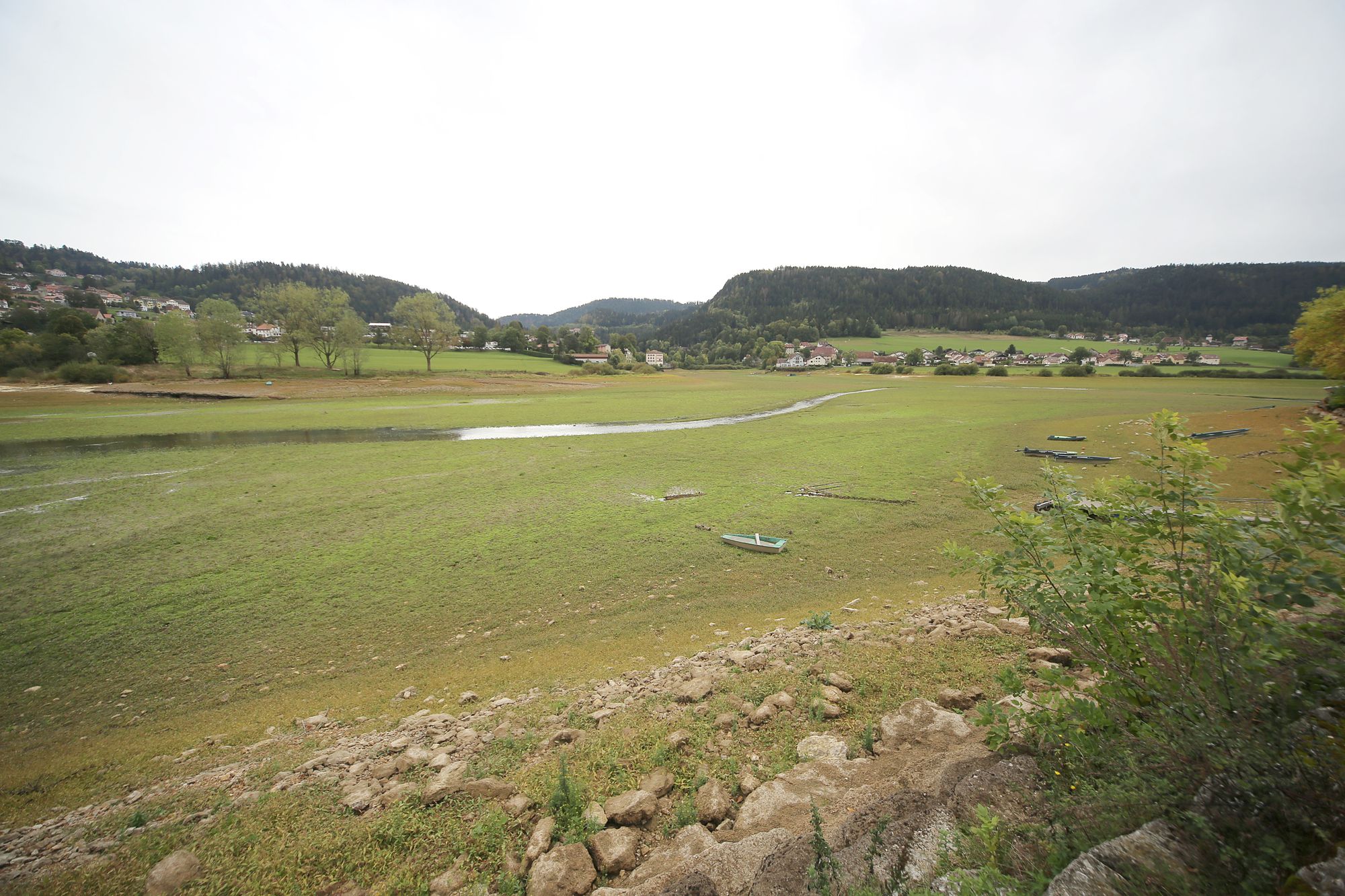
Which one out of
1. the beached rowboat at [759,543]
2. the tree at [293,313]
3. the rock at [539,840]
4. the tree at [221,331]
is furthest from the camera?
the tree at [293,313]

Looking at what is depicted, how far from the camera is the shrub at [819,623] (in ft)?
29.2

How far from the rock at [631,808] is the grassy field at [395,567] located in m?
3.02

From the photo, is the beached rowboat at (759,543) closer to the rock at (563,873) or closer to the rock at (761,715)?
the rock at (761,715)

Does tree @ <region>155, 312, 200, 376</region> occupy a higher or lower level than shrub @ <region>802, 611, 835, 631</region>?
higher

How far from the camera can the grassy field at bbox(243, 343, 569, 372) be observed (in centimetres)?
7956

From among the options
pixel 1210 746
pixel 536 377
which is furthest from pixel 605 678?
pixel 536 377

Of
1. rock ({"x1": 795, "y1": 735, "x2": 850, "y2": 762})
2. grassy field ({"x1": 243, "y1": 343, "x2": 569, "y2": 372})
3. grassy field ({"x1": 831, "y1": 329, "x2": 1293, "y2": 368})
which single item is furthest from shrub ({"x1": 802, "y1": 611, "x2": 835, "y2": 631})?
grassy field ({"x1": 831, "y1": 329, "x2": 1293, "y2": 368})

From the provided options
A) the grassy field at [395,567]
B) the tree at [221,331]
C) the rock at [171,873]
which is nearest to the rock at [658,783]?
the grassy field at [395,567]

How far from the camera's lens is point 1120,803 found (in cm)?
332

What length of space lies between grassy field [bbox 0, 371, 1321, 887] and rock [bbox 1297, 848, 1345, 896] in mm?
7136

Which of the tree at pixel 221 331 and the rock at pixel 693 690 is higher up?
the tree at pixel 221 331

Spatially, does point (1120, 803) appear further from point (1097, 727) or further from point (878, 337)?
point (878, 337)

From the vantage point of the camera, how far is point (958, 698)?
6.31 metres

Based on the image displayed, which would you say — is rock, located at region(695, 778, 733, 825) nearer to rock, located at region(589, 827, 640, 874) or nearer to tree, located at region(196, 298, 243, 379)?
rock, located at region(589, 827, 640, 874)
